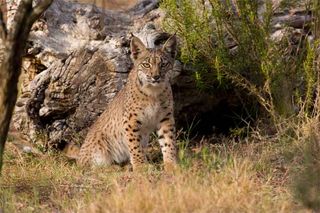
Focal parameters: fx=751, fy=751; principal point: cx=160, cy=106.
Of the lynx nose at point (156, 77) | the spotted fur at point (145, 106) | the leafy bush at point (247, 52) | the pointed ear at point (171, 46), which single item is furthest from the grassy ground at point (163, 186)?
the pointed ear at point (171, 46)

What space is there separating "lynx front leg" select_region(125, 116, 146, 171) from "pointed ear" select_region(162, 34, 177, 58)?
2.83ft

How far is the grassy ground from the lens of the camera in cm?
530

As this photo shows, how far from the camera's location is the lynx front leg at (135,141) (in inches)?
334

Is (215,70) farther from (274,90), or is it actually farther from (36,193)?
(36,193)

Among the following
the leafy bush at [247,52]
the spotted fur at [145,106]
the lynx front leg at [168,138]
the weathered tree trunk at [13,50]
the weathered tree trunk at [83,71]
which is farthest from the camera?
the weathered tree trunk at [83,71]

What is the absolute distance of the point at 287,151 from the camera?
784 centimetres

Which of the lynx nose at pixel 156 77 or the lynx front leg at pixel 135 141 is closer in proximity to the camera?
the lynx nose at pixel 156 77

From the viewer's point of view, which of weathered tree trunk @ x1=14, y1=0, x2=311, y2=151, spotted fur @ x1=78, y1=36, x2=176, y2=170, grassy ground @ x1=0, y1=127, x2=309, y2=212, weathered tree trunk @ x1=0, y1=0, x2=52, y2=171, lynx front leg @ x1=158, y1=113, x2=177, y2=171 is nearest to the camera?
grassy ground @ x1=0, y1=127, x2=309, y2=212

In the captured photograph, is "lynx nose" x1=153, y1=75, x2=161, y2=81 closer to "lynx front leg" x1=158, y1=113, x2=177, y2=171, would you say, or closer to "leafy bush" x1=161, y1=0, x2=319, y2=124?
"lynx front leg" x1=158, y1=113, x2=177, y2=171

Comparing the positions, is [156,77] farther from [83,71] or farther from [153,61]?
[83,71]

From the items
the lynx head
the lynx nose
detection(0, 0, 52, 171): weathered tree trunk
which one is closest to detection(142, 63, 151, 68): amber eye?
the lynx head

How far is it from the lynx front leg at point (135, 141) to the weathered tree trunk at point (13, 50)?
2.58m

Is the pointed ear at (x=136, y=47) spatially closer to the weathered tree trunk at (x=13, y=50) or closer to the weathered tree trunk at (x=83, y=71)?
the weathered tree trunk at (x=83, y=71)

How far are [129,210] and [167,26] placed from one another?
4201 mm
